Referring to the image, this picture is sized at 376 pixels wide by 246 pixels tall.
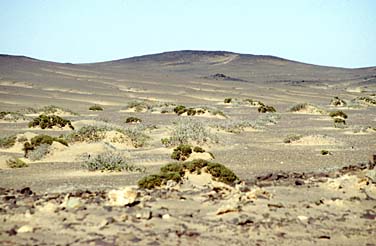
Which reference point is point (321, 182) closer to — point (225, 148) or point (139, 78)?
point (225, 148)

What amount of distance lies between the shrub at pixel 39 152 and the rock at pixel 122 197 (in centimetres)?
980

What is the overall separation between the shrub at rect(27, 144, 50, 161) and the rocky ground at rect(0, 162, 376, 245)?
26.4ft

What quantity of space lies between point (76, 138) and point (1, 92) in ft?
131

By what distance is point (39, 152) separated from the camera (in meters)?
17.8

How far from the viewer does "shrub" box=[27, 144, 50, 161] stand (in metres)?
17.7

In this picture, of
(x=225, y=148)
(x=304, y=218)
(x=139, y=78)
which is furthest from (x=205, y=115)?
(x=139, y=78)

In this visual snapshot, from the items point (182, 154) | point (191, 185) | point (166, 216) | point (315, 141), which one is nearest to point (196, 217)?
point (166, 216)

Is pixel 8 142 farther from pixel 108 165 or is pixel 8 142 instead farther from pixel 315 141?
pixel 315 141

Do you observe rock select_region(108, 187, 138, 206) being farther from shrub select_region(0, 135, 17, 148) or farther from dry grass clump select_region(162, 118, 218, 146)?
shrub select_region(0, 135, 17, 148)

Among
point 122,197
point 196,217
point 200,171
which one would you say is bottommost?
point 200,171

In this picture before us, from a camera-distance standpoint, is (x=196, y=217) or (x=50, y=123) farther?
(x=50, y=123)

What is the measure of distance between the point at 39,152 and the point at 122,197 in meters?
10.2

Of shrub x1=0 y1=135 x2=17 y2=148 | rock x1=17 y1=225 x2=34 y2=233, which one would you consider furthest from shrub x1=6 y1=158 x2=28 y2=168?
rock x1=17 y1=225 x2=34 y2=233

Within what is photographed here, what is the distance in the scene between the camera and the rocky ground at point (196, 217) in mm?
7176
